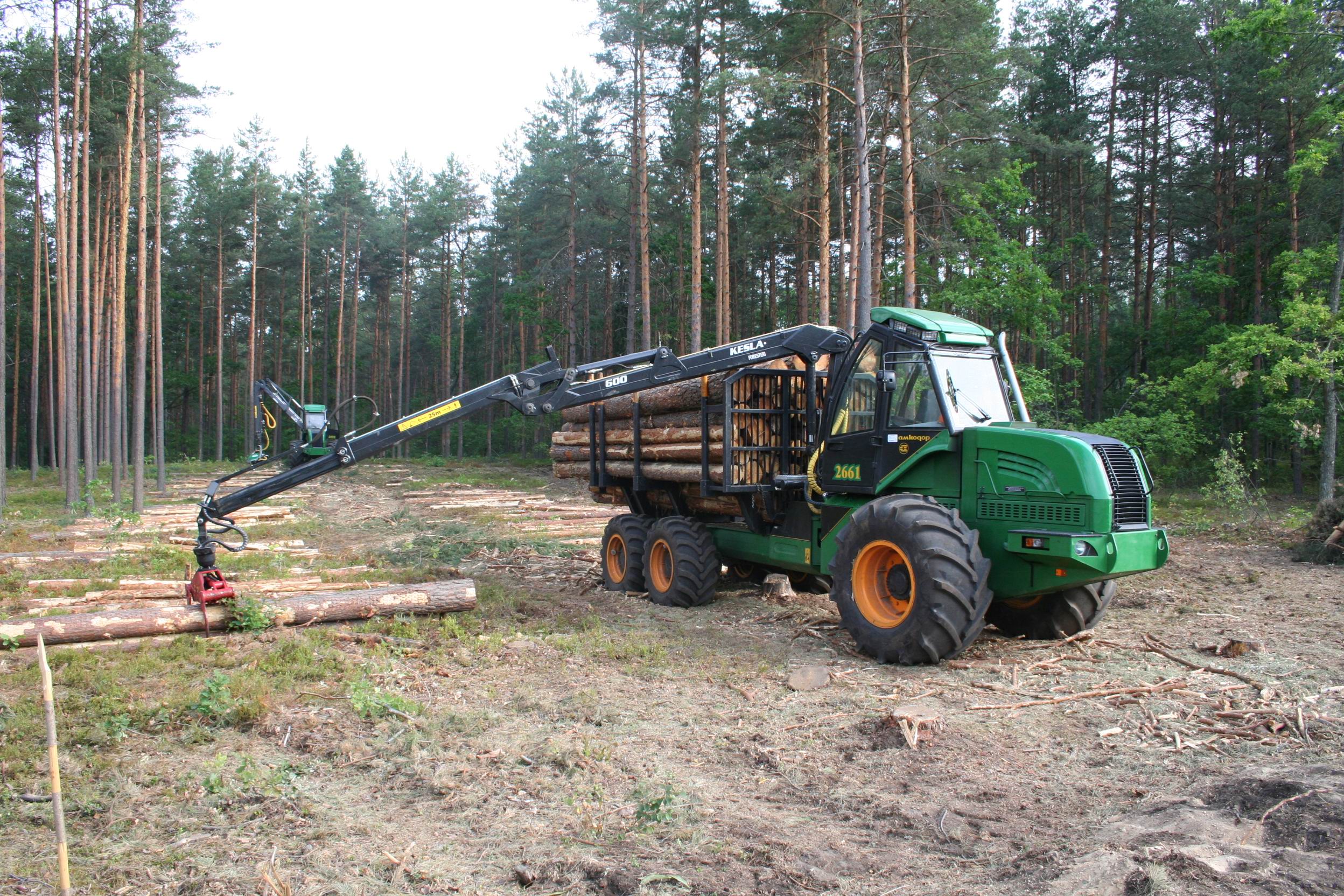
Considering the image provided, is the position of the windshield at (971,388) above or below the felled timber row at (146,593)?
above

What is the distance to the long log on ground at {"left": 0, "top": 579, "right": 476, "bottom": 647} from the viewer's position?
25.3 ft

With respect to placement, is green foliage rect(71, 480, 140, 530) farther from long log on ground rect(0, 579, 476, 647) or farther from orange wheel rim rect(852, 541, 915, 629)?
orange wheel rim rect(852, 541, 915, 629)

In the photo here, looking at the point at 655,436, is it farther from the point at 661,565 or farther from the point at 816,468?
the point at 816,468

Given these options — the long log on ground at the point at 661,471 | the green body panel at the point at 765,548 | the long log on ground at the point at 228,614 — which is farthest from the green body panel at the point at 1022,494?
the long log on ground at the point at 228,614

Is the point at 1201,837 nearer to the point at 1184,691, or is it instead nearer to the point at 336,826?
A: the point at 1184,691

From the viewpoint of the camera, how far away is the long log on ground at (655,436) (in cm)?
1002

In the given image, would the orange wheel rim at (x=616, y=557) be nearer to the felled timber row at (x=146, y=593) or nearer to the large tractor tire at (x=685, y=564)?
the large tractor tire at (x=685, y=564)

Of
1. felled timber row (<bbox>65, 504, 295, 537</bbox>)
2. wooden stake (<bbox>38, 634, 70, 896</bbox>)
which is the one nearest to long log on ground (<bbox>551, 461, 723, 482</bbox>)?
wooden stake (<bbox>38, 634, 70, 896</bbox>)

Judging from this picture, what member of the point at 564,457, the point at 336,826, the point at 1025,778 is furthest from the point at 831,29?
the point at 336,826

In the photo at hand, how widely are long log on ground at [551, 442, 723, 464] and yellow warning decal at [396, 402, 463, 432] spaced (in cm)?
275

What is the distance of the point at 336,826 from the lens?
4.44 metres

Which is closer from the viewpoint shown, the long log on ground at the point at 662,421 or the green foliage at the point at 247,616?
the green foliage at the point at 247,616

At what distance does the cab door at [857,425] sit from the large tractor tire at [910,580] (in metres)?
0.72

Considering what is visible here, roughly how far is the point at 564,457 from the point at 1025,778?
9550mm
